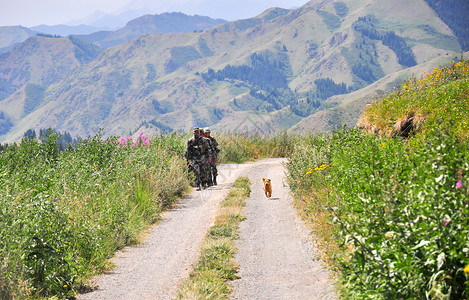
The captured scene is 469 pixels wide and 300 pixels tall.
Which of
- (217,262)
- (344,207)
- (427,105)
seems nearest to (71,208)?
(217,262)

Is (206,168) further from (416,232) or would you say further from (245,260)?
(416,232)

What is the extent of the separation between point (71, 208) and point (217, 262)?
2757 mm

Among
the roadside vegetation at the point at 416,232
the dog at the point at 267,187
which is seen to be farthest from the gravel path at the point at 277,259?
the dog at the point at 267,187

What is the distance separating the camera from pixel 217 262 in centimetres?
716

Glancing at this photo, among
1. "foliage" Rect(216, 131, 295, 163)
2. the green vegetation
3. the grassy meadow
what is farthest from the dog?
"foliage" Rect(216, 131, 295, 163)

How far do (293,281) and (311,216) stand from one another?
3.52m

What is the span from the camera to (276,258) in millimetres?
7691

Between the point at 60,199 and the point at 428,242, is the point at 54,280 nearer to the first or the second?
the point at 60,199

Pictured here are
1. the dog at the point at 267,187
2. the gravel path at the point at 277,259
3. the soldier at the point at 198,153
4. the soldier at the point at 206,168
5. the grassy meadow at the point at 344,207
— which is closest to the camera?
the grassy meadow at the point at 344,207

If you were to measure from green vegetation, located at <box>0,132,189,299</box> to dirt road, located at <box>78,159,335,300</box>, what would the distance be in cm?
39

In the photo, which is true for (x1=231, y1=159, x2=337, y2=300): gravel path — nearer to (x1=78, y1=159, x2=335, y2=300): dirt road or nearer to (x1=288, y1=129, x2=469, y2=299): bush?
(x1=78, y1=159, x2=335, y2=300): dirt road

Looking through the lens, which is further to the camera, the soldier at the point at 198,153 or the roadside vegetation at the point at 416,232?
the soldier at the point at 198,153

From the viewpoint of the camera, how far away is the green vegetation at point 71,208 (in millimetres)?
5656

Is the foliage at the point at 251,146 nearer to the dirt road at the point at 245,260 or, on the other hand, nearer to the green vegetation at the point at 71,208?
the green vegetation at the point at 71,208
